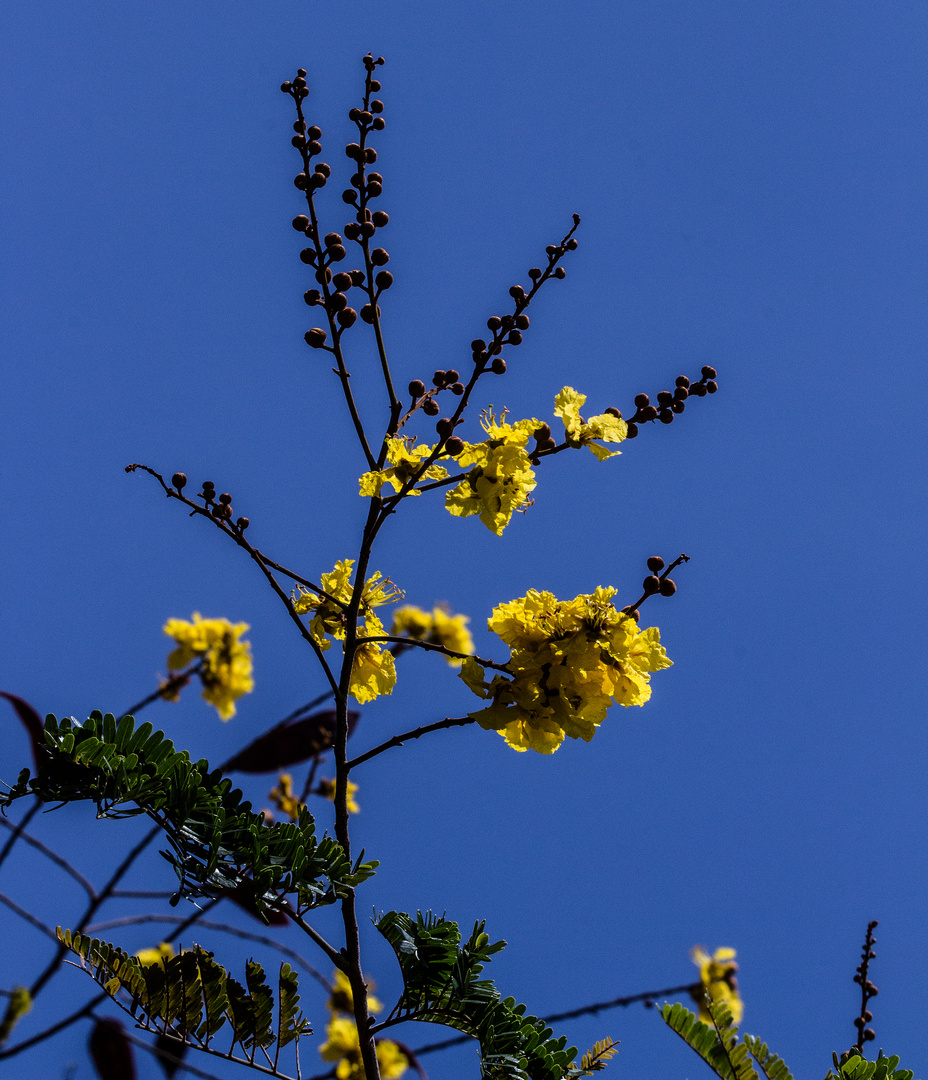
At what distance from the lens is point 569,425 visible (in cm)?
192

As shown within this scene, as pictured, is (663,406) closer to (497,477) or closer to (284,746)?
(497,477)

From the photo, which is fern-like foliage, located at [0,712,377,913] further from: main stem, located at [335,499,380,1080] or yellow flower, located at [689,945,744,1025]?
yellow flower, located at [689,945,744,1025]

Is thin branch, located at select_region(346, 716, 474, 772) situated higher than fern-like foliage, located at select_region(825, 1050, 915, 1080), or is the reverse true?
thin branch, located at select_region(346, 716, 474, 772)

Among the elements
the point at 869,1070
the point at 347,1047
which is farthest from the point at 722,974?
the point at 869,1070

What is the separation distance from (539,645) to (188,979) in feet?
3.27

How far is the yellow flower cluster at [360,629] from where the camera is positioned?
6.42ft

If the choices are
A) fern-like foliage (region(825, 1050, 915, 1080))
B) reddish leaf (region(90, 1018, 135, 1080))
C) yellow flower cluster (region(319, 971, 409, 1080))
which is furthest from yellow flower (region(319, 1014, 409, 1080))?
fern-like foliage (region(825, 1050, 915, 1080))

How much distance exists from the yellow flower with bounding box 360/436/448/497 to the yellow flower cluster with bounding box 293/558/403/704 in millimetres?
306

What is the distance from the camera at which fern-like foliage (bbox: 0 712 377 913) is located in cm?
154

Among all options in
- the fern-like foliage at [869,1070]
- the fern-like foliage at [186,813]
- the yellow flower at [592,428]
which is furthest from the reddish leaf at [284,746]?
the fern-like foliage at [869,1070]

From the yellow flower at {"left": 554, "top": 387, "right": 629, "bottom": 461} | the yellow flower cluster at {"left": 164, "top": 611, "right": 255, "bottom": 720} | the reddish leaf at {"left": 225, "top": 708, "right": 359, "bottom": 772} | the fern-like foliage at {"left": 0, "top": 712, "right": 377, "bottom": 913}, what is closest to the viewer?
the fern-like foliage at {"left": 0, "top": 712, "right": 377, "bottom": 913}

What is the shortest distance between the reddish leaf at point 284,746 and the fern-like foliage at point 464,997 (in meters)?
1.39

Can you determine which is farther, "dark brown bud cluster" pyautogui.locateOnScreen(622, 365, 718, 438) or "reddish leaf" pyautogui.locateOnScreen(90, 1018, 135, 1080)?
"reddish leaf" pyautogui.locateOnScreen(90, 1018, 135, 1080)

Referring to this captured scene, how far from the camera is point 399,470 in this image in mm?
1808
